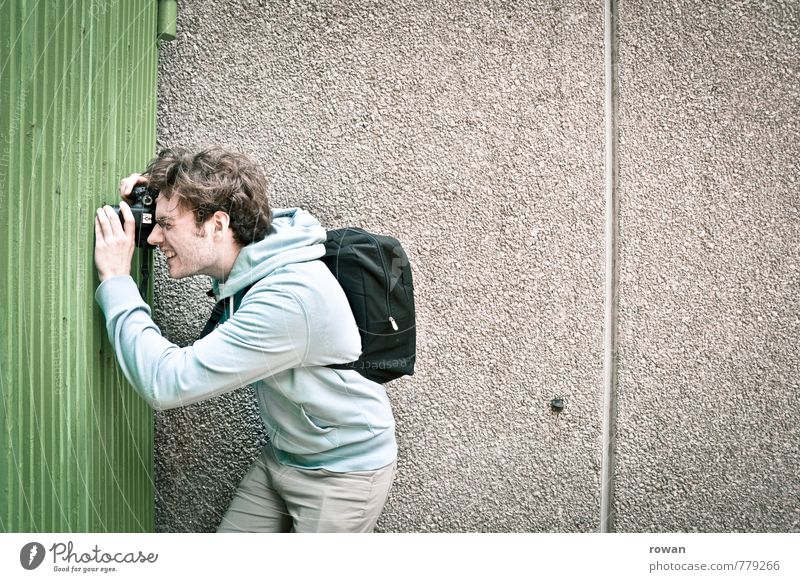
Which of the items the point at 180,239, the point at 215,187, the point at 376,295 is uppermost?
the point at 215,187

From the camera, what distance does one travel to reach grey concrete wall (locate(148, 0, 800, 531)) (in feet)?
5.02

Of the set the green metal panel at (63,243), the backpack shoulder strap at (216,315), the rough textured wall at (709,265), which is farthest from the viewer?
the rough textured wall at (709,265)

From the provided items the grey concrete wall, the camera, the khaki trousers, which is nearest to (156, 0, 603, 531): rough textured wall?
the grey concrete wall

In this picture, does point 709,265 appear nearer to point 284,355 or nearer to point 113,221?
point 284,355

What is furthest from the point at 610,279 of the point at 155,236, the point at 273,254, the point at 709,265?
the point at 155,236

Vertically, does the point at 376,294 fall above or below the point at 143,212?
below

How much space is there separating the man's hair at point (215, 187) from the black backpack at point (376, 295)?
134mm

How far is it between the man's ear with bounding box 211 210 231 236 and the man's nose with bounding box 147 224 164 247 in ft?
0.33

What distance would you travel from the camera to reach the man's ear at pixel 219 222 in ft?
4.33

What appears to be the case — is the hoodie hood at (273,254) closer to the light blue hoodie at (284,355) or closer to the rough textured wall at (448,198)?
the light blue hoodie at (284,355)

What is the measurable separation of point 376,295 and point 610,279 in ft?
1.99

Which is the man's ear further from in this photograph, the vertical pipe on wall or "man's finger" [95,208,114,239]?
the vertical pipe on wall

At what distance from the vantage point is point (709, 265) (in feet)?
5.14

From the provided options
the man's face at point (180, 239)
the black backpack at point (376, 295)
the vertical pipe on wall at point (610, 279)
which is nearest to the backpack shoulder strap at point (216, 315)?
the black backpack at point (376, 295)
